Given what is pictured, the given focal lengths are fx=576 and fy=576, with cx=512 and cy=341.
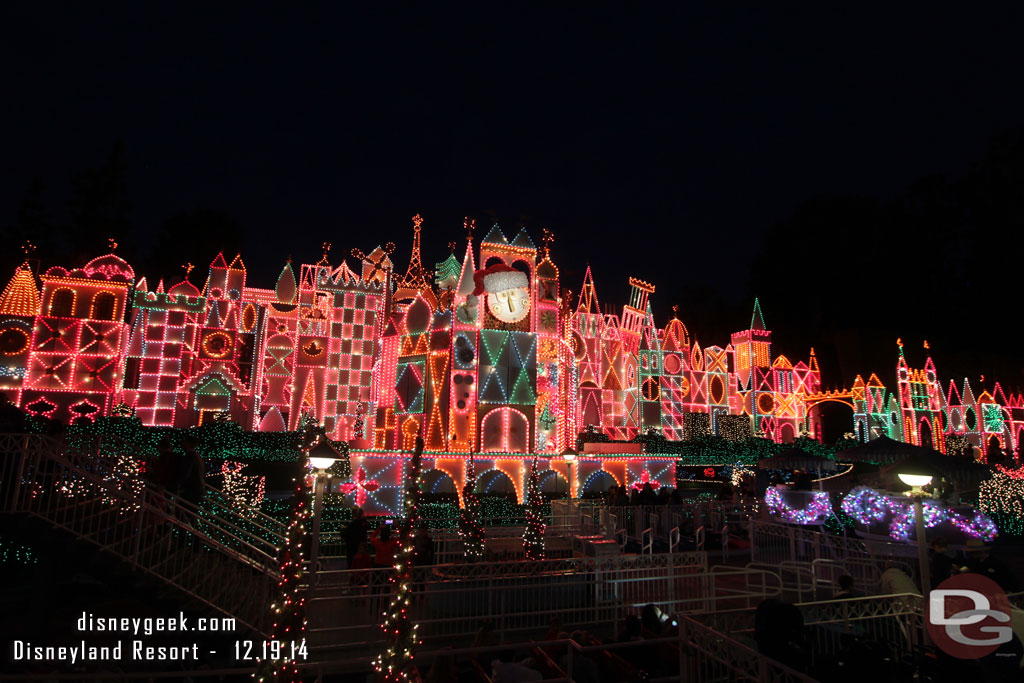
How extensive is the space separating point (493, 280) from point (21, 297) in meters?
19.3

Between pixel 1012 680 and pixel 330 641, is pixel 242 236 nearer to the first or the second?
pixel 330 641

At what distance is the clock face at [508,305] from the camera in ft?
80.2

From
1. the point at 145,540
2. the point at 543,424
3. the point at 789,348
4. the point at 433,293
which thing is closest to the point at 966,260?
the point at 789,348

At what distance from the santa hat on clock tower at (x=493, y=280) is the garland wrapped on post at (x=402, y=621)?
17287 millimetres

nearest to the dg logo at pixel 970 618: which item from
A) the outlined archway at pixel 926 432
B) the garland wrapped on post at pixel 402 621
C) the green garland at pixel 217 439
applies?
the garland wrapped on post at pixel 402 621

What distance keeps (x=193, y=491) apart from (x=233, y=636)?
2.49 m

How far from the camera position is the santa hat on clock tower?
2434 cm

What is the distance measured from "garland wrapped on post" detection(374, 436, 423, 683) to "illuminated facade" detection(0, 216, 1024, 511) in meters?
14.3

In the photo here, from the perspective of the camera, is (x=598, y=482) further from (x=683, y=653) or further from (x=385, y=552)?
(x=683, y=653)

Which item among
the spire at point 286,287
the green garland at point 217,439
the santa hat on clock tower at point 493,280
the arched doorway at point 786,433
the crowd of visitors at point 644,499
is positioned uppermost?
the spire at point 286,287

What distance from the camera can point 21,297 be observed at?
23578 millimetres

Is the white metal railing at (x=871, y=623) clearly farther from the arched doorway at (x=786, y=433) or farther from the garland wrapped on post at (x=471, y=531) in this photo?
the arched doorway at (x=786, y=433)

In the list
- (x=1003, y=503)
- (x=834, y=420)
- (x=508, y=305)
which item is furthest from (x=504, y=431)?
(x=834, y=420)

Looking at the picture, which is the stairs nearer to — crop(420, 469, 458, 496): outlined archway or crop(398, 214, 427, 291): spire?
crop(420, 469, 458, 496): outlined archway
